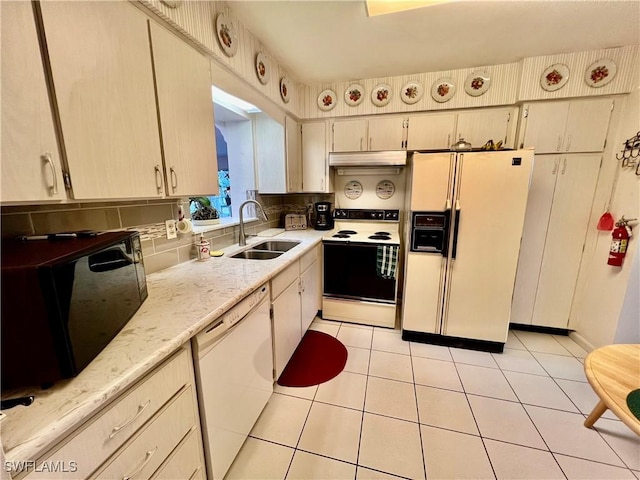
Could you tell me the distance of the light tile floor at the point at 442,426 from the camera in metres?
1.31

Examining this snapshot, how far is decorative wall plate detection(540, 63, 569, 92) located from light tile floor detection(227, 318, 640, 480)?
7.48ft

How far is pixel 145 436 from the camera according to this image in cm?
77

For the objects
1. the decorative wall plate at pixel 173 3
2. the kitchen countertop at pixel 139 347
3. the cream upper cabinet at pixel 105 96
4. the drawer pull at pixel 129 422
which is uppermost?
the decorative wall plate at pixel 173 3

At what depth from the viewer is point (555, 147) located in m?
2.24

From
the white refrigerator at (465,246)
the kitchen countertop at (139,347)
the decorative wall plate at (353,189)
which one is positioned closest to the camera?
the kitchen countertop at (139,347)

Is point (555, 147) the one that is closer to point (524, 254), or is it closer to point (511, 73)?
point (511, 73)

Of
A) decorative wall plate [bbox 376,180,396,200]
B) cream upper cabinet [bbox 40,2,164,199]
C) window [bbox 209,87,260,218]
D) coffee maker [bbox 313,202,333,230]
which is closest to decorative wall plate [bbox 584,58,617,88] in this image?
decorative wall plate [bbox 376,180,396,200]

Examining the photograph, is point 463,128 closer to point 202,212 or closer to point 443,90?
point 443,90

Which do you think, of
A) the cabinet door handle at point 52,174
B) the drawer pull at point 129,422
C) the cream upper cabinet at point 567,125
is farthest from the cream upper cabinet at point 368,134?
the drawer pull at point 129,422

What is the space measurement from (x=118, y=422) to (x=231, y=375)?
537 millimetres

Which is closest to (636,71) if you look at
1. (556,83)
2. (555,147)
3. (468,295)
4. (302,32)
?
(556,83)

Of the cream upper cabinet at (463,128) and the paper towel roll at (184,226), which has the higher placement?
the cream upper cabinet at (463,128)

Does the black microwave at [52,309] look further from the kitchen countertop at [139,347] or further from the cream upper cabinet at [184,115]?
the cream upper cabinet at [184,115]

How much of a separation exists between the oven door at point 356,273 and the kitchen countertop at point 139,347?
3.27ft
